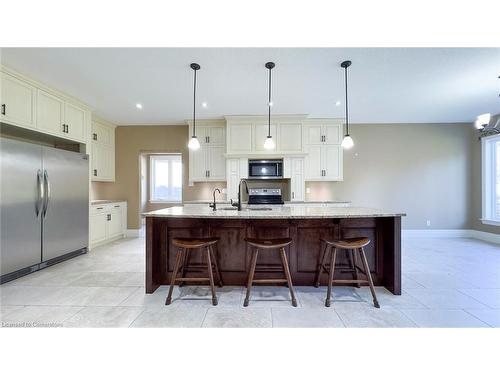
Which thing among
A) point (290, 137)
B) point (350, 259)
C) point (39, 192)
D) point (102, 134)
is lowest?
point (350, 259)

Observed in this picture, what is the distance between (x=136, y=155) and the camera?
5.25 meters

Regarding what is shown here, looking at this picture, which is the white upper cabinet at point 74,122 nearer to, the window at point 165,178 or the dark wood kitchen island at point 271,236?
the window at point 165,178

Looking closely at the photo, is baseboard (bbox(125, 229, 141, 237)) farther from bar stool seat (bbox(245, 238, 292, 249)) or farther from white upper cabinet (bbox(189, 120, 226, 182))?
bar stool seat (bbox(245, 238, 292, 249))

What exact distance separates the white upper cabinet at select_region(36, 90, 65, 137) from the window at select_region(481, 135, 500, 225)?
27.4 ft

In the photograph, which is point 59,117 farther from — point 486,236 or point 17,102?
point 486,236

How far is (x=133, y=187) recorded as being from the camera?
5270 millimetres

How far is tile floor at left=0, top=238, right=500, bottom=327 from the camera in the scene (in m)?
1.87

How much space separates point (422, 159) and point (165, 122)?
20.0ft

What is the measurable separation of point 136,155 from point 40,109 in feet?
7.00

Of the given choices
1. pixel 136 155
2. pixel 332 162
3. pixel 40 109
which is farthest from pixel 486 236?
pixel 40 109
